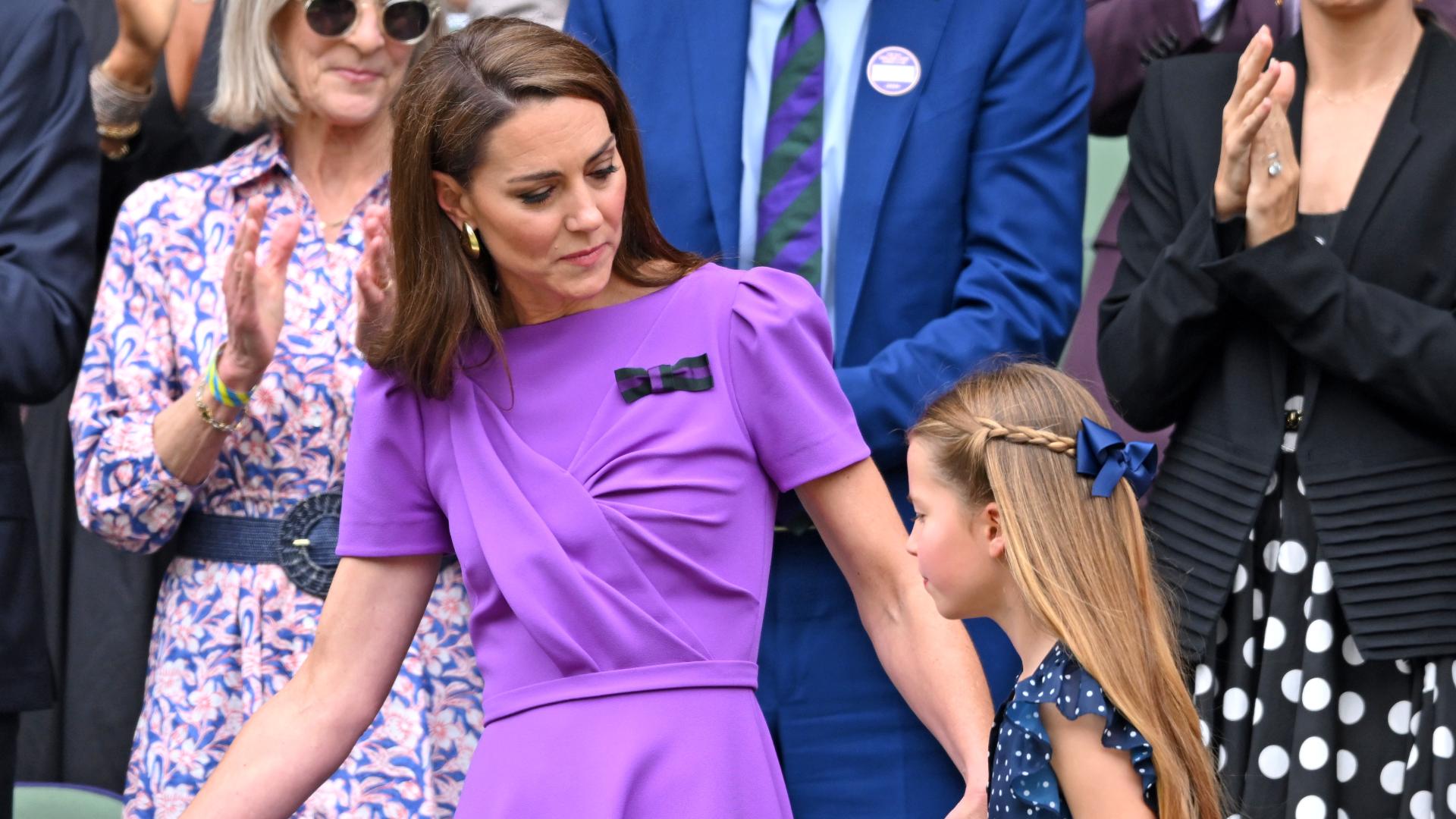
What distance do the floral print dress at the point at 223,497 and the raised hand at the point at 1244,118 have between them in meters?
1.55

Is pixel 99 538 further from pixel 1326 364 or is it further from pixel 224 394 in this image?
pixel 1326 364

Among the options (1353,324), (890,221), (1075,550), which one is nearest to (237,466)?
(890,221)

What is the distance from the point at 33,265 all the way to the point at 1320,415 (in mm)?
2378

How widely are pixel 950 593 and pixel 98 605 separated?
2476 millimetres

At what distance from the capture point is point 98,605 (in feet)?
14.6

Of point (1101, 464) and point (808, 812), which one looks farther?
point (808, 812)

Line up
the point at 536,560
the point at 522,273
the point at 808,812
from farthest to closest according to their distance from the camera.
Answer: the point at 808,812
the point at 522,273
the point at 536,560

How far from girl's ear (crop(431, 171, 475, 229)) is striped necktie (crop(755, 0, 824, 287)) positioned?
0.95 meters

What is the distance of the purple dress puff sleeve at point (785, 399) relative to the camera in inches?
107

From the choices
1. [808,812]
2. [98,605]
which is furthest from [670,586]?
[98,605]

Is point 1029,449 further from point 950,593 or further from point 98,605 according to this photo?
point 98,605

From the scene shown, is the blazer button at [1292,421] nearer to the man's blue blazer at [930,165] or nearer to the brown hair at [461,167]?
the man's blue blazer at [930,165]

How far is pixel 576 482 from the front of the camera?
264cm

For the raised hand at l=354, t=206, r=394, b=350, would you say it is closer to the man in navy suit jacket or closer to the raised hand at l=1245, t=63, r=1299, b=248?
the man in navy suit jacket
